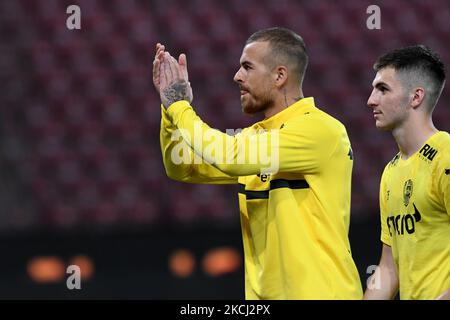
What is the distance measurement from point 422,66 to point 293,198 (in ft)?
2.54

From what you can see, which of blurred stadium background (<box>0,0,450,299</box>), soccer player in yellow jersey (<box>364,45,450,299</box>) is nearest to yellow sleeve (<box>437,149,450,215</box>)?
soccer player in yellow jersey (<box>364,45,450,299</box>)

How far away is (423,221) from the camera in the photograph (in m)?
3.44

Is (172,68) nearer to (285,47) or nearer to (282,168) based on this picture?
(285,47)

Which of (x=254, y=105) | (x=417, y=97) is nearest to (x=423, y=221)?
(x=417, y=97)

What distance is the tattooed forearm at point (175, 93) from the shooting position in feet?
11.7

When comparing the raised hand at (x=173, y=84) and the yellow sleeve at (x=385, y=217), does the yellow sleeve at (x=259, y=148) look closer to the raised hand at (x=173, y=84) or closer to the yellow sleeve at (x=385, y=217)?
the raised hand at (x=173, y=84)

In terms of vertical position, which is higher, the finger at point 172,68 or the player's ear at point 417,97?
the finger at point 172,68

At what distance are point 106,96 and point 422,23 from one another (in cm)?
358

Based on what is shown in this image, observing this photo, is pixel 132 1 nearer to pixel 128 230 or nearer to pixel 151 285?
pixel 128 230

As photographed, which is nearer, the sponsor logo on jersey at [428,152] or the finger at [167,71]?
the sponsor logo on jersey at [428,152]

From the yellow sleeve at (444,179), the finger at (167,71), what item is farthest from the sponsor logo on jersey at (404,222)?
the finger at (167,71)

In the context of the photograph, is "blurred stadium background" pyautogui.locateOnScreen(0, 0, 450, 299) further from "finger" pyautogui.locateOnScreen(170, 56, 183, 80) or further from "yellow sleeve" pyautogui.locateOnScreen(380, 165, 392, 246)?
"finger" pyautogui.locateOnScreen(170, 56, 183, 80)

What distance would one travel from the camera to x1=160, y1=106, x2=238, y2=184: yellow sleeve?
3.70 metres

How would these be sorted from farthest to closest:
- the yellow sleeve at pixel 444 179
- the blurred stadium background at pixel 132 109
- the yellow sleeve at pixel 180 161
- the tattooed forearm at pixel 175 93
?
the blurred stadium background at pixel 132 109 → the yellow sleeve at pixel 180 161 → the tattooed forearm at pixel 175 93 → the yellow sleeve at pixel 444 179
